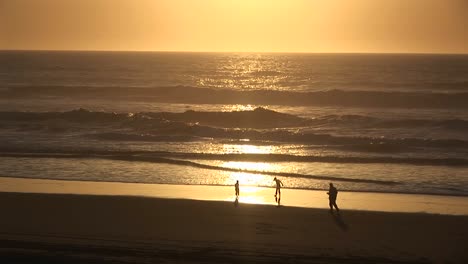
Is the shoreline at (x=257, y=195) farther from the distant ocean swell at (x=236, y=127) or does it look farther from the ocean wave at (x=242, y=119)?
the ocean wave at (x=242, y=119)

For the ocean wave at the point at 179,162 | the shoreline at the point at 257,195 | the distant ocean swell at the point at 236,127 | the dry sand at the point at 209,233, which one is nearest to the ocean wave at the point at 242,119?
the distant ocean swell at the point at 236,127

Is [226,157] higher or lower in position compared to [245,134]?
lower

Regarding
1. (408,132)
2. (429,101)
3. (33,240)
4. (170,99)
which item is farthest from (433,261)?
(170,99)

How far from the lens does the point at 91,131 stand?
39031 millimetres

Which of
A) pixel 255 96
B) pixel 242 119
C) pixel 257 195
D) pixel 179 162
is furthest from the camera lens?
pixel 255 96

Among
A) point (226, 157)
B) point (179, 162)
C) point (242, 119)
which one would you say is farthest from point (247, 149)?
point (242, 119)

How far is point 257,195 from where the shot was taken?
69.4ft

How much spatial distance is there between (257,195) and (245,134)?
16.7 meters

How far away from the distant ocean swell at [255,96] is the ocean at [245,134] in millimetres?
134

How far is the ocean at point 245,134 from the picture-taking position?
25.3m

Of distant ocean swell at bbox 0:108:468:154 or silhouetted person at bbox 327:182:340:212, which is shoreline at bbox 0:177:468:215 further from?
distant ocean swell at bbox 0:108:468:154

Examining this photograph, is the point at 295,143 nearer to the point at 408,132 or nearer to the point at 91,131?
the point at 408,132

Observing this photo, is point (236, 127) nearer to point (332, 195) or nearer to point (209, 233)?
point (332, 195)

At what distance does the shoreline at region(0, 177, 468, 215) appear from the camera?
19656 millimetres
